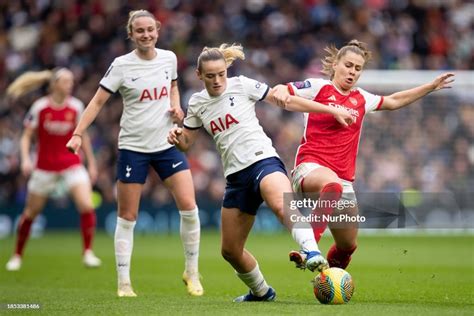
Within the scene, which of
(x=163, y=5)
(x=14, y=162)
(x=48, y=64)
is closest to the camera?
(x=14, y=162)

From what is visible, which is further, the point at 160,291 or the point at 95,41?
the point at 95,41

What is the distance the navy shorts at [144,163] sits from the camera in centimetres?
979

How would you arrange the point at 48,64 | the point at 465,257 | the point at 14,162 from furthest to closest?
the point at 48,64 → the point at 14,162 → the point at 465,257

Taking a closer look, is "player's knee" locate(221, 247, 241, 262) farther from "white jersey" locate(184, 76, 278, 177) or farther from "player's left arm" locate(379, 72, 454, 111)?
"player's left arm" locate(379, 72, 454, 111)

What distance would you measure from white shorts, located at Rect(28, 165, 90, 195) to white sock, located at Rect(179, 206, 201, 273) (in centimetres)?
439

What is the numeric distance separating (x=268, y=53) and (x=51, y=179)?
11.2 metres

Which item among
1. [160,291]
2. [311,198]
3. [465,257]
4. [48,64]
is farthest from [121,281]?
[48,64]

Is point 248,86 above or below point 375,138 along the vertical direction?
above

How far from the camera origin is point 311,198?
8750mm

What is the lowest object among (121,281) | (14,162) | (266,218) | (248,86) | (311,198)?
(266,218)

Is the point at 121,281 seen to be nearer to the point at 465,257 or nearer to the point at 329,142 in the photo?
the point at 329,142

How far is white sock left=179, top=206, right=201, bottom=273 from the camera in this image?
32.7 feet

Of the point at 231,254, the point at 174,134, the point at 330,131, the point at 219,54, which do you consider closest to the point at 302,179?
the point at 330,131

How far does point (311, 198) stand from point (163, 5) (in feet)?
56.6
